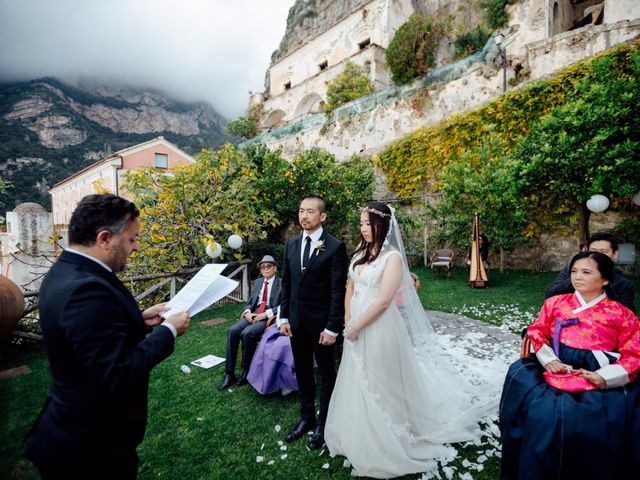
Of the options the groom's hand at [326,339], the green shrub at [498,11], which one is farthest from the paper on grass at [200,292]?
the green shrub at [498,11]

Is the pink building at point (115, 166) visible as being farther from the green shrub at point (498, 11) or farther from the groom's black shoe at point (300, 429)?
the groom's black shoe at point (300, 429)

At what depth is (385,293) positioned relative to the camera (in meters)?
2.84

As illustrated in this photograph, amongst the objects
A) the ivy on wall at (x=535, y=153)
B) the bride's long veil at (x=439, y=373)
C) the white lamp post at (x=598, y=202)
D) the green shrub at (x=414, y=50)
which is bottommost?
the bride's long veil at (x=439, y=373)

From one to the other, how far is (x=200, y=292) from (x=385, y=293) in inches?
63.4

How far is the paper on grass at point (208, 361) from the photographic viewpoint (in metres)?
5.08

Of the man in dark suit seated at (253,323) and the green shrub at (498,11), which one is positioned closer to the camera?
the man in dark suit seated at (253,323)

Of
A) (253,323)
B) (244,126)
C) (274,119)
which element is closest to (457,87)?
(253,323)

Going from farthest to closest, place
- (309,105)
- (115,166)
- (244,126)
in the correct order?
1. (244,126)
2. (309,105)
3. (115,166)

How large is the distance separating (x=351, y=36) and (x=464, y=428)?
30816 mm

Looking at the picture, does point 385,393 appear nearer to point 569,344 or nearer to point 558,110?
point 569,344

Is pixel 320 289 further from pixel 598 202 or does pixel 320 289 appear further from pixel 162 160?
pixel 162 160

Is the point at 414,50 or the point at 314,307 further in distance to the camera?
the point at 414,50

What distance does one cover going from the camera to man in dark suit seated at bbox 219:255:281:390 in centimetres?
447

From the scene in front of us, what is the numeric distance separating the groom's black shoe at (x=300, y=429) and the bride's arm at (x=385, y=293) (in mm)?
1250
